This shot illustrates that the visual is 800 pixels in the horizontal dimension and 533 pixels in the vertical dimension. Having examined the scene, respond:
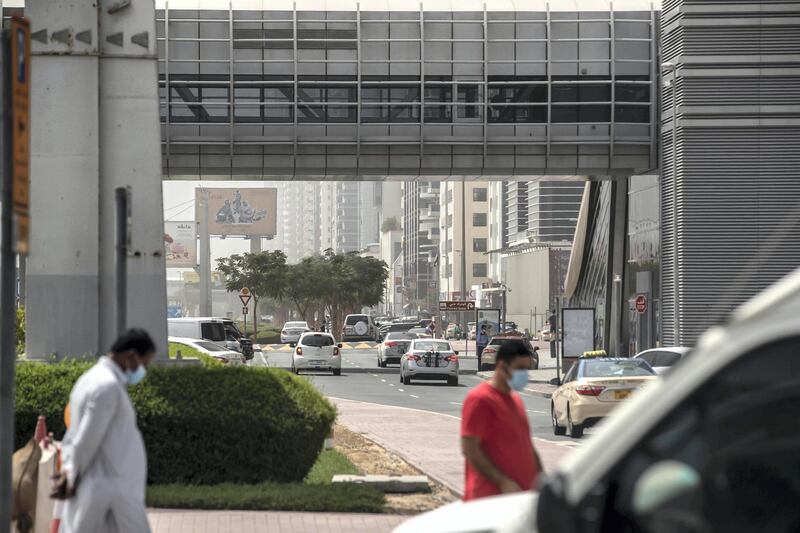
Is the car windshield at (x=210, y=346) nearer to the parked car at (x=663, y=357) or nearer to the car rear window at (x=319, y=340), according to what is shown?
the parked car at (x=663, y=357)

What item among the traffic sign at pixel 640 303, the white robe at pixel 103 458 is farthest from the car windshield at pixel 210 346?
the white robe at pixel 103 458

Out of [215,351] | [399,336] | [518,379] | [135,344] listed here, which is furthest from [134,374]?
[399,336]

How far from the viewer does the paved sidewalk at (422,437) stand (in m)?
18.7

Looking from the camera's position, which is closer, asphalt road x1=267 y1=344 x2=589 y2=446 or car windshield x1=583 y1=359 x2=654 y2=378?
car windshield x1=583 y1=359 x2=654 y2=378

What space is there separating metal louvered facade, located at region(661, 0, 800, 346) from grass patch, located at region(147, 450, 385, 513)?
33.6 meters

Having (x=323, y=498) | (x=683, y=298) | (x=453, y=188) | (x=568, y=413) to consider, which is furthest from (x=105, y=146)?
(x=453, y=188)

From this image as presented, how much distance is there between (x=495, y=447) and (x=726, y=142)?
136ft

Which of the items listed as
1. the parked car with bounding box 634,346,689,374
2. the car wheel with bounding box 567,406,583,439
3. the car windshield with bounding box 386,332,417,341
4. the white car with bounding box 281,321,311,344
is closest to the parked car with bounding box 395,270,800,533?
the car wheel with bounding box 567,406,583,439

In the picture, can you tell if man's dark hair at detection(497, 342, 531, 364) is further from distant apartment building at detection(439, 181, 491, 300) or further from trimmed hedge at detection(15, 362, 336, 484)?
distant apartment building at detection(439, 181, 491, 300)

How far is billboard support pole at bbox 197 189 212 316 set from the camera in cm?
13262

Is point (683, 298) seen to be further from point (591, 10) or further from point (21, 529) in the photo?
point (21, 529)

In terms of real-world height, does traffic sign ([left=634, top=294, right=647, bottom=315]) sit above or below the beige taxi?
above

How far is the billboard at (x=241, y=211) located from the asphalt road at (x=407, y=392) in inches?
4269

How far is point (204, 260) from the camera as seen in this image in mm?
140375
